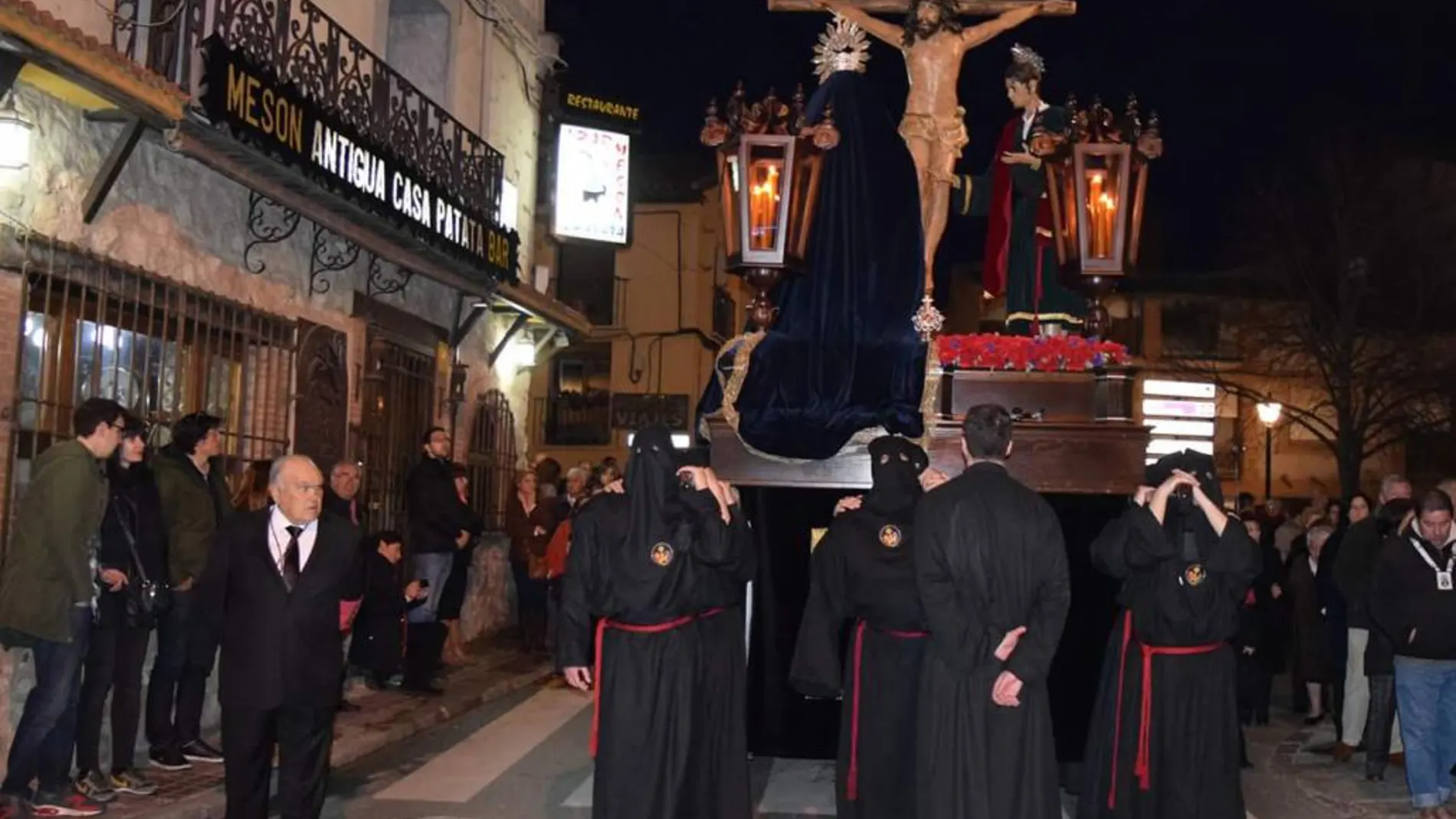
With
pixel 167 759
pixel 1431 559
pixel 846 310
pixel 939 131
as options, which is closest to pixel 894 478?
pixel 846 310

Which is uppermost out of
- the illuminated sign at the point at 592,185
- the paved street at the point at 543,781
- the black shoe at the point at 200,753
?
the illuminated sign at the point at 592,185

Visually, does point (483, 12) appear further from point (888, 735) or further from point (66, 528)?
point (888, 735)

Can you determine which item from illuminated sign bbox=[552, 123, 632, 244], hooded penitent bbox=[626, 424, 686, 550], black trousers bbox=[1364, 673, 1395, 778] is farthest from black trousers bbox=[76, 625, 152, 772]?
illuminated sign bbox=[552, 123, 632, 244]

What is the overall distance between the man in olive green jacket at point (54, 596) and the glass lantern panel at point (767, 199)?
151 inches

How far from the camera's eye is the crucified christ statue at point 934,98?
914 cm

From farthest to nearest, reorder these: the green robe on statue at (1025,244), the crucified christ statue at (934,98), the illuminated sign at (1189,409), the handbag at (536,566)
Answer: the illuminated sign at (1189,409) < the handbag at (536,566) < the crucified christ statue at (934,98) < the green robe on statue at (1025,244)

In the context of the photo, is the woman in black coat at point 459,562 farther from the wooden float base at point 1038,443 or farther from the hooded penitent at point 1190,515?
the hooded penitent at point 1190,515

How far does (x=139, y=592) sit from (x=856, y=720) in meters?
3.89

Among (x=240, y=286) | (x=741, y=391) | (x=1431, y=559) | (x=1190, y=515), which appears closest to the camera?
(x=1190, y=515)

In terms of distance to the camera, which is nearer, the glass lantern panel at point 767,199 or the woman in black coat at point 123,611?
the woman in black coat at point 123,611

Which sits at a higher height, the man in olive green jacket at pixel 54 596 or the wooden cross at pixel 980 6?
the wooden cross at pixel 980 6

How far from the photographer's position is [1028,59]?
927 centimetres

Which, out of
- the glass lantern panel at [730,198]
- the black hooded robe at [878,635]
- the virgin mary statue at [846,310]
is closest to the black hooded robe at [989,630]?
the black hooded robe at [878,635]

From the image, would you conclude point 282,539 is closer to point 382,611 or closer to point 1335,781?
point 382,611
